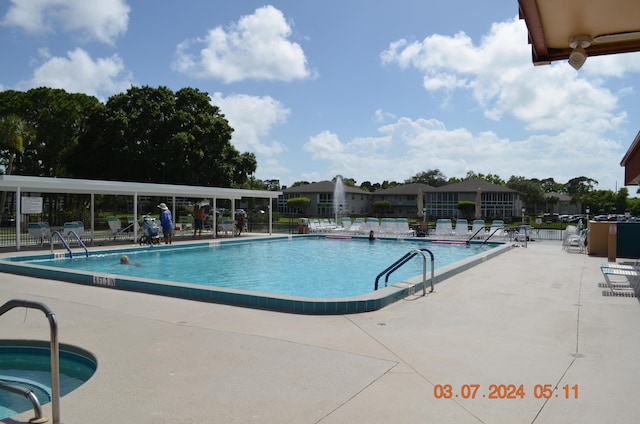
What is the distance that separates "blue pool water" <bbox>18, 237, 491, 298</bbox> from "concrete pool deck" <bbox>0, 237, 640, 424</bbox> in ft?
11.7

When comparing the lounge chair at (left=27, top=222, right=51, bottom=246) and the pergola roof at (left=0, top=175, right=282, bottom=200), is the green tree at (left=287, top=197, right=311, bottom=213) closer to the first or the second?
the pergola roof at (left=0, top=175, right=282, bottom=200)

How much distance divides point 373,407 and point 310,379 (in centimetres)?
70

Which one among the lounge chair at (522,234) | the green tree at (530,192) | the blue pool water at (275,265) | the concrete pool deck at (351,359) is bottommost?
the blue pool water at (275,265)

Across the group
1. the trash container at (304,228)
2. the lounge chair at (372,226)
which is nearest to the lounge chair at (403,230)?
the lounge chair at (372,226)

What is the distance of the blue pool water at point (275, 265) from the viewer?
1091 centimetres

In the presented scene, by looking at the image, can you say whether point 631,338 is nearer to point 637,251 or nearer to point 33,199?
point 637,251

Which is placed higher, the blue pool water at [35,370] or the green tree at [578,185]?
the green tree at [578,185]

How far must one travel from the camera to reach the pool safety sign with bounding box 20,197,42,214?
15.5 m

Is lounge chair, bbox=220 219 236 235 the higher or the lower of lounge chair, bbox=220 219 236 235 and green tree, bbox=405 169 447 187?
the lower

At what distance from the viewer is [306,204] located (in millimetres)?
61688

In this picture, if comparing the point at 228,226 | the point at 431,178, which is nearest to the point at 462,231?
the point at 228,226

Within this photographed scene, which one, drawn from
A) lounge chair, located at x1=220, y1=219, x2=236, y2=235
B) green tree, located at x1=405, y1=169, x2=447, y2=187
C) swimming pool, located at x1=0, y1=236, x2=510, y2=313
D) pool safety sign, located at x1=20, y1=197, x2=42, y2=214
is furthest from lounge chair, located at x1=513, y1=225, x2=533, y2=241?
green tree, located at x1=405, y1=169, x2=447, y2=187

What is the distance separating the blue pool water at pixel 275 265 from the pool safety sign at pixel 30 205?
3.44 m

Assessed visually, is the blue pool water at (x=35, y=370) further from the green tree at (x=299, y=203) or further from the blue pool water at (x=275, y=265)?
the green tree at (x=299, y=203)
